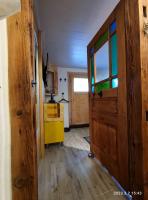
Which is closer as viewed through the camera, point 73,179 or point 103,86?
point 73,179

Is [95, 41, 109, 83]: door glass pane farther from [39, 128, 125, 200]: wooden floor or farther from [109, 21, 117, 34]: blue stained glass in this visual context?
[39, 128, 125, 200]: wooden floor

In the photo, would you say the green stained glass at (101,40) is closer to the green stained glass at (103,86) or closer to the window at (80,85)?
the green stained glass at (103,86)

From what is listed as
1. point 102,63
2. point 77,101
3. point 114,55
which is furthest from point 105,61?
point 77,101

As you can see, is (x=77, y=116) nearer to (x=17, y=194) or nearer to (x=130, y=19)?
(x=130, y=19)

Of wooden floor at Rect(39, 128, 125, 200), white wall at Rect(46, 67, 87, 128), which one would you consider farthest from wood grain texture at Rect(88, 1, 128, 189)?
white wall at Rect(46, 67, 87, 128)

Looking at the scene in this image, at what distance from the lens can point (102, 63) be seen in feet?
5.93

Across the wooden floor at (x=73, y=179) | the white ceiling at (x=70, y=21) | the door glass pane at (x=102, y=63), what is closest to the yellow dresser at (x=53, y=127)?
the wooden floor at (x=73, y=179)

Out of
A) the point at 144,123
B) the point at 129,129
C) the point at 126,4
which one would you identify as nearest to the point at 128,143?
the point at 129,129

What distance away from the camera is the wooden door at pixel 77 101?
4.27 metres

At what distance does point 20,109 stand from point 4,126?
0.09 metres

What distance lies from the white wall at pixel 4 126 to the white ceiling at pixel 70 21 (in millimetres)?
1320

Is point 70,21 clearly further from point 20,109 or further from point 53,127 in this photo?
point 53,127

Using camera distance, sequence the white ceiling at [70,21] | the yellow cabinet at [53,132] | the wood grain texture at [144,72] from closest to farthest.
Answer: the wood grain texture at [144,72] → the white ceiling at [70,21] → the yellow cabinet at [53,132]

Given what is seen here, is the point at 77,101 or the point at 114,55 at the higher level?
the point at 114,55
